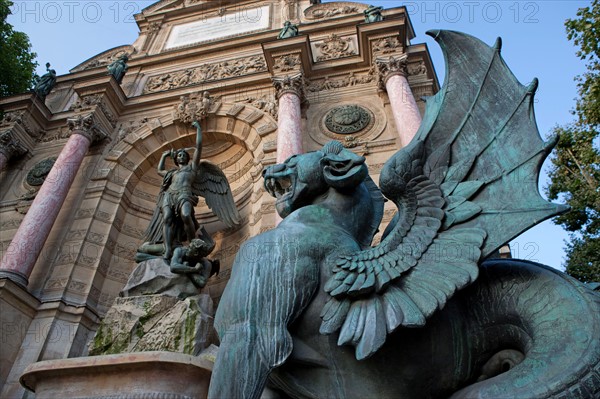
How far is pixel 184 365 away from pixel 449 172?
1.77 metres

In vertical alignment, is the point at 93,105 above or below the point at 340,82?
above

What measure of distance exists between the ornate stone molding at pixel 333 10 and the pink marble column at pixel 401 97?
461 cm

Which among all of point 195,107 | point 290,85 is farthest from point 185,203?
point 195,107

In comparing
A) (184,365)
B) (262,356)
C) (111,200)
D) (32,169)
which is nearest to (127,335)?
(184,365)

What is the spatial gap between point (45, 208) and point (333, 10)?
9797 millimetres

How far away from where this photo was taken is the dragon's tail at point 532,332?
4.37 feet

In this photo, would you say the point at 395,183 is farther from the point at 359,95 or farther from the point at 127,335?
the point at 359,95

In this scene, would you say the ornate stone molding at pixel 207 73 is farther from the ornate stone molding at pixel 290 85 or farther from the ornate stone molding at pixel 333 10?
the ornate stone molding at pixel 333 10

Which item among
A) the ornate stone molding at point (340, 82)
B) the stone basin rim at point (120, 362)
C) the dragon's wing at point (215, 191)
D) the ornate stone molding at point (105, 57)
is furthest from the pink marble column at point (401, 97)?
the ornate stone molding at point (105, 57)

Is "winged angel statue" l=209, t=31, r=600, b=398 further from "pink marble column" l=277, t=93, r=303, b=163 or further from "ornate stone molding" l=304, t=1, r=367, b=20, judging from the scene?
"ornate stone molding" l=304, t=1, r=367, b=20

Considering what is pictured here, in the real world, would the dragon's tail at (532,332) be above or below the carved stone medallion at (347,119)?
below

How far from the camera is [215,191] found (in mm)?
7410

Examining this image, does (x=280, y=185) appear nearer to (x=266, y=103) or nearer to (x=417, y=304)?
(x=417, y=304)

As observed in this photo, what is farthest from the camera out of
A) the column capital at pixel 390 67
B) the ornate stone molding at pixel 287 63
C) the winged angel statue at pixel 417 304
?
the ornate stone molding at pixel 287 63
